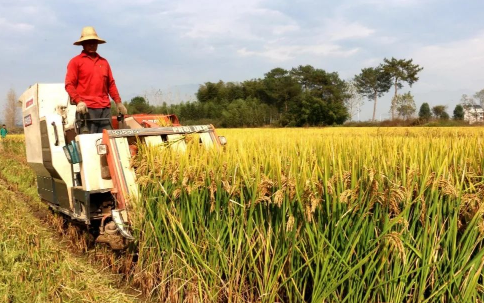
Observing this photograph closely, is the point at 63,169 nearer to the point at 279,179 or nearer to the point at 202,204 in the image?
the point at 202,204

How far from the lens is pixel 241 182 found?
2852 millimetres

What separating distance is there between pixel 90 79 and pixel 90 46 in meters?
0.44

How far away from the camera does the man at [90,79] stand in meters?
4.95

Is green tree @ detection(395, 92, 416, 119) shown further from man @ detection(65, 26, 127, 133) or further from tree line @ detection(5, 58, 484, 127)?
man @ detection(65, 26, 127, 133)

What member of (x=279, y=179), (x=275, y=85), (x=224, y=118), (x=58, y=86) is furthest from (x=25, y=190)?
(x=275, y=85)

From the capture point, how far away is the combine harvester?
399 cm

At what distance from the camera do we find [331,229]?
249 centimetres

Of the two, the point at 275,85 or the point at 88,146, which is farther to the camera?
the point at 275,85

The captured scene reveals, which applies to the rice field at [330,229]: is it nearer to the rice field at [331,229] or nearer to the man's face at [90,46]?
the rice field at [331,229]

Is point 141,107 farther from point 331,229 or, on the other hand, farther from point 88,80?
point 331,229

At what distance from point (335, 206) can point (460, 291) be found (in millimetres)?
827

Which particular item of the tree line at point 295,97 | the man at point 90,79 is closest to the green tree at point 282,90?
the tree line at point 295,97

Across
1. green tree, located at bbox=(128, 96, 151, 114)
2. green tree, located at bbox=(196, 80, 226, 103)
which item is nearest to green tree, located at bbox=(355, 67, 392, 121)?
green tree, located at bbox=(196, 80, 226, 103)

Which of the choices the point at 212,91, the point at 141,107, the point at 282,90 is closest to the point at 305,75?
the point at 282,90
